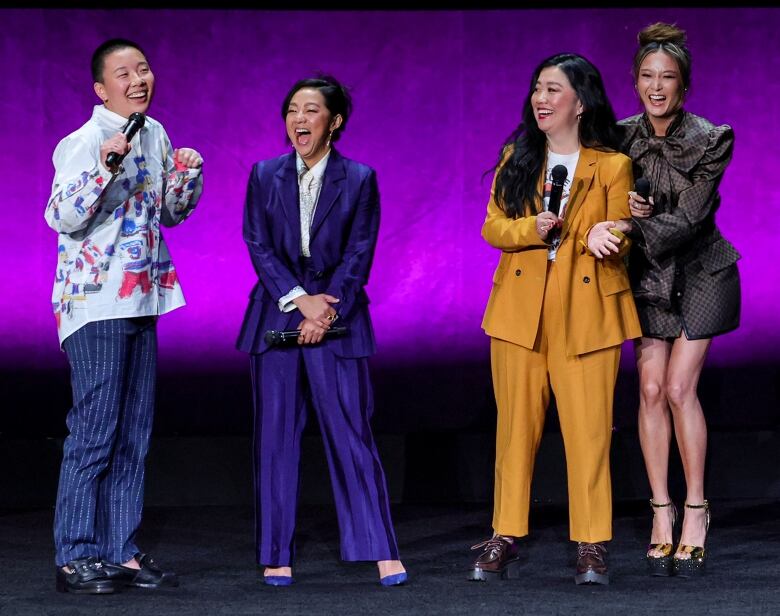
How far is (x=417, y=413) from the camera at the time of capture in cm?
542

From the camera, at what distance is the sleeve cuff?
3.49m

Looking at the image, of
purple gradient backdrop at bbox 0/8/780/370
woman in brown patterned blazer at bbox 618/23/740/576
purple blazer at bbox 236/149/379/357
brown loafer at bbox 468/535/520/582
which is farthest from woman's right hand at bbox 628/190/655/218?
purple gradient backdrop at bbox 0/8/780/370

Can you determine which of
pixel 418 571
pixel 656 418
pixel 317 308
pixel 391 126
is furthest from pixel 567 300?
pixel 391 126

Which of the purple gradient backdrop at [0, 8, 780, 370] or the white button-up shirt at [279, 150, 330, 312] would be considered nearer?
the white button-up shirt at [279, 150, 330, 312]

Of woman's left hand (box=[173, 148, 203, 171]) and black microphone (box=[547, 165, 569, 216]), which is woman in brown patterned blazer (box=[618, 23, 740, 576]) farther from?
woman's left hand (box=[173, 148, 203, 171])

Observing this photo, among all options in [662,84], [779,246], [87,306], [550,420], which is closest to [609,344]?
[662,84]

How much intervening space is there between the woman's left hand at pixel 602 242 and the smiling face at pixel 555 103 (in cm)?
29

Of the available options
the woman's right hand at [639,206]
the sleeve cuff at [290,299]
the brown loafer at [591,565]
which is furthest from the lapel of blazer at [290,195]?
the brown loafer at [591,565]

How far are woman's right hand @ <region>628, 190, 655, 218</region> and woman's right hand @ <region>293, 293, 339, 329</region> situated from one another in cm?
84

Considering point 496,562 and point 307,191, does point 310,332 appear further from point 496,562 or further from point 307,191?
point 496,562

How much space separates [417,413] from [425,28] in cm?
157

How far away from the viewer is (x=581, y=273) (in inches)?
138

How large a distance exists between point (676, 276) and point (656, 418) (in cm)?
41

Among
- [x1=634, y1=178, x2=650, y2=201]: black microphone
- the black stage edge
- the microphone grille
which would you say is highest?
the microphone grille
